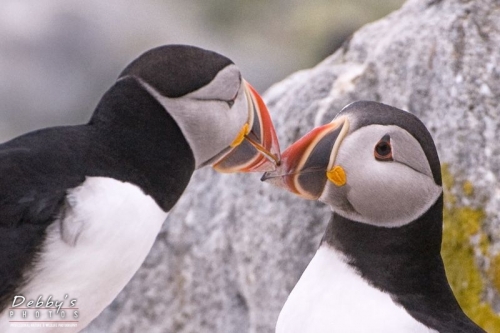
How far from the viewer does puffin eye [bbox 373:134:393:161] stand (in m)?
2.85

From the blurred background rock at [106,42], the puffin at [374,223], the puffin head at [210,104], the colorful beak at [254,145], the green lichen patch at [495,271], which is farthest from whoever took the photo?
the blurred background rock at [106,42]

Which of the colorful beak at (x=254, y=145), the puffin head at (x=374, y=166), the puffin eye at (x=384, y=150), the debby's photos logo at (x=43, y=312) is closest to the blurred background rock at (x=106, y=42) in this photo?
the colorful beak at (x=254, y=145)

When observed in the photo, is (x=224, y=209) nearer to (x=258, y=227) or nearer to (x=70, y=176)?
(x=258, y=227)

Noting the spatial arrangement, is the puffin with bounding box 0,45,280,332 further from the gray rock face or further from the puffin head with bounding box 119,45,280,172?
the gray rock face

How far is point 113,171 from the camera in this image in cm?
285

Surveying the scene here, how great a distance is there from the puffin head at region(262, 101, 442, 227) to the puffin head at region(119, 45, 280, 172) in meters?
0.22

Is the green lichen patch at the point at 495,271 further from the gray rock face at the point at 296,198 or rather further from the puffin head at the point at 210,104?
the puffin head at the point at 210,104

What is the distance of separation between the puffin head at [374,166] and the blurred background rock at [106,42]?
7.60 metres

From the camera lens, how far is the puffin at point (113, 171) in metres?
2.69

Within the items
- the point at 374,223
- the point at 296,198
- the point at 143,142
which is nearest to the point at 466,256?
the point at 296,198

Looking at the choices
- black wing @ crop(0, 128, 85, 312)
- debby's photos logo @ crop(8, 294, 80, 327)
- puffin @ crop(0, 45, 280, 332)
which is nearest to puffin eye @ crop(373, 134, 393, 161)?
puffin @ crop(0, 45, 280, 332)

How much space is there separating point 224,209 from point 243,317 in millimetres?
553

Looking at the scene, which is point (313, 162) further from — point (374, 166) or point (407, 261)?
point (407, 261)

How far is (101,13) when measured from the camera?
36.8ft
